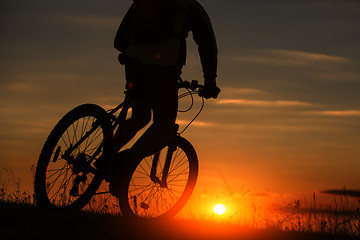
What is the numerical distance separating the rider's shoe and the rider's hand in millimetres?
1194

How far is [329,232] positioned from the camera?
20.9 ft

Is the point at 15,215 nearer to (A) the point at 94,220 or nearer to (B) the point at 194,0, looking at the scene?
(A) the point at 94,220

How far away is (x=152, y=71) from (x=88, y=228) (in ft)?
5.34

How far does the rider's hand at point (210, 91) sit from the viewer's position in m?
5.68

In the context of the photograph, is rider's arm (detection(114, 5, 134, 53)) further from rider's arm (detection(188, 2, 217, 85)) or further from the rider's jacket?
rider's arm (detection(188, 2, 217, 85))

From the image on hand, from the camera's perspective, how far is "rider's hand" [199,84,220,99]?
5680 millimetres

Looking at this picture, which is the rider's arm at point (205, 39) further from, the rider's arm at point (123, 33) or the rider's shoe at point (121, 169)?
the rider's shoe at point (121, 169)

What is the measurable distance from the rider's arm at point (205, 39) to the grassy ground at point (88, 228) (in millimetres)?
1633

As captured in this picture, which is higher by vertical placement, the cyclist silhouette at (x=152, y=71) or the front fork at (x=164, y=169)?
the cyclist silhouette at (x=152, y=71)

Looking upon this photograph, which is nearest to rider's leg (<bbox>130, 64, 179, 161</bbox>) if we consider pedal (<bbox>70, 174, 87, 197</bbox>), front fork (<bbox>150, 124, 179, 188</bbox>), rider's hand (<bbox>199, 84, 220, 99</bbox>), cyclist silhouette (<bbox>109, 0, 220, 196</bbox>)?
cyclist silhouette (<bbox>109, 0, 220, 196</bbox>)

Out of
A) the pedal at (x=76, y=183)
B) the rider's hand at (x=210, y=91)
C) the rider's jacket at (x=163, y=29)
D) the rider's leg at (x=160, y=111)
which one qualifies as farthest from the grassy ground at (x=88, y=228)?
the rider's jacket at (x=163, y=29)

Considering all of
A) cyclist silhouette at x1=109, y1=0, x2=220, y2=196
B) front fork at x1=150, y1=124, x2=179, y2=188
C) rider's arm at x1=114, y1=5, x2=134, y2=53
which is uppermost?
rider's arm at x1=114, y1=5, x2=134, y2=53

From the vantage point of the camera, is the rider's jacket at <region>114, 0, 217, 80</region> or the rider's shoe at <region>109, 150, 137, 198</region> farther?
the rider's jacket at <region>114, 0, 217, 80</region>

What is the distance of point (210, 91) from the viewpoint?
5.68 m
